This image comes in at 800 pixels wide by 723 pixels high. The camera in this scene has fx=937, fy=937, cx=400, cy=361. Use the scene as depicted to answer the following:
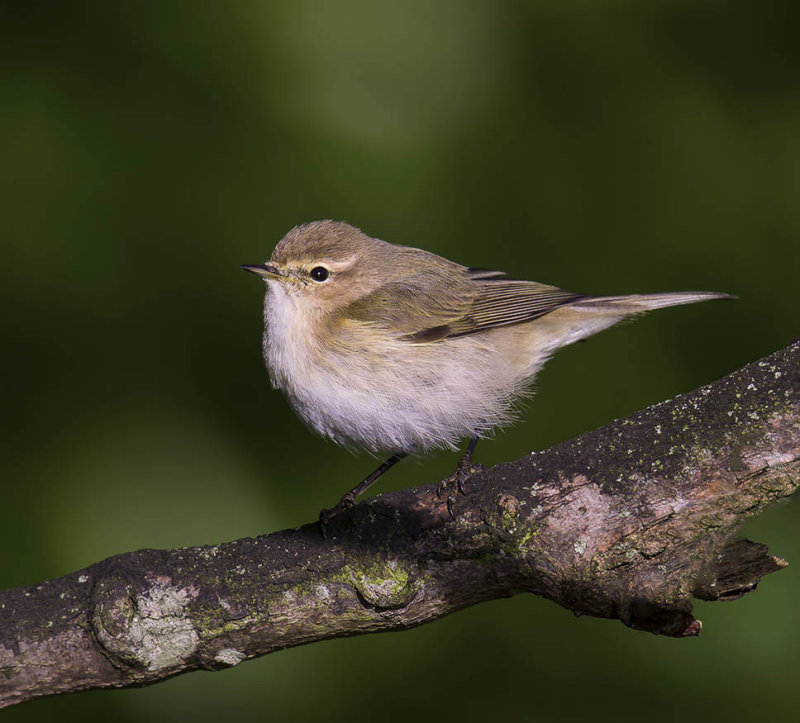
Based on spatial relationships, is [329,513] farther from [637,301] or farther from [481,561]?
[637,301]

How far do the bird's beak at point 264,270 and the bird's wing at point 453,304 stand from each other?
260mm

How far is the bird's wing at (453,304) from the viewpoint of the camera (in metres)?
3.00

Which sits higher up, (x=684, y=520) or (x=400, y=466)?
(x=400, y=466)

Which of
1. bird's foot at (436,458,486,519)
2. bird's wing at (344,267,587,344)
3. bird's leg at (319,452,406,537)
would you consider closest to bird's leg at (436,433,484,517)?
bird's foot at (436,458,486,519)

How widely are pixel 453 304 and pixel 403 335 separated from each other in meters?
0.34

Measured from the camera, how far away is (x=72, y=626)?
2500 mm

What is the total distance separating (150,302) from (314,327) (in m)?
0.65

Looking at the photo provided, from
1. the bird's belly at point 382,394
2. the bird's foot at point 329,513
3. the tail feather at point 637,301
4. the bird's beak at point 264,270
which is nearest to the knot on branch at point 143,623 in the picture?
the bird's foot at point 329,513

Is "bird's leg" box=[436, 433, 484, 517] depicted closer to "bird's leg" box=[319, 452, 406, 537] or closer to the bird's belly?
the bird's belly

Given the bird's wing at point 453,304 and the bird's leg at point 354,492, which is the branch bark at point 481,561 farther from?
the bird's wing at point 453,304

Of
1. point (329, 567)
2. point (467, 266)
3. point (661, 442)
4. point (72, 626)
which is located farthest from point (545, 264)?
point (72, 626)

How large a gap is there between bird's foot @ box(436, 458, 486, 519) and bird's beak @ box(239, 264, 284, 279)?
872 millimetres

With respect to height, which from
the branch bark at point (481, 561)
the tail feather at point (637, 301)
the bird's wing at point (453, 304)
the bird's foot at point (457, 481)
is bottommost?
the branch bark at point (481, 561)

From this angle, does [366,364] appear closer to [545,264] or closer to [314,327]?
[314,327]
